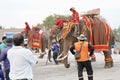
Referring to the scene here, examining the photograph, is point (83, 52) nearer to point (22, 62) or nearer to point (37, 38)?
point (22, 62)

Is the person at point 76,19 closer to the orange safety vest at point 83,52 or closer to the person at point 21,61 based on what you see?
the orange safety vest at point 83,52

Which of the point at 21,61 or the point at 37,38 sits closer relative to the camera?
the point at 21,61

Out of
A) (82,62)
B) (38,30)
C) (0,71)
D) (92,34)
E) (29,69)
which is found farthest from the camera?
(38,30)

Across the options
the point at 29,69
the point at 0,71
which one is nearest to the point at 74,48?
the point at 0,71

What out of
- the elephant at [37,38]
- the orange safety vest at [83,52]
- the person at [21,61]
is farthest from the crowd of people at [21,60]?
the elephant at [37,38]

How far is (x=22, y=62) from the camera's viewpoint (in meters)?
8.79

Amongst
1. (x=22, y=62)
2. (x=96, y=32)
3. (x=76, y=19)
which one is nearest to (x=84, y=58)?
(x=22, y=62)

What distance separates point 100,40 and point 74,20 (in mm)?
1441

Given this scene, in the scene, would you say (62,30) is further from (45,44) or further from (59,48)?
(45,44)

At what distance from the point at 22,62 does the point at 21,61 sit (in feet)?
0.09

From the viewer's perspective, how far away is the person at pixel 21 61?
8.73 meters

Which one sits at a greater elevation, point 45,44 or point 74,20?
point 74,20

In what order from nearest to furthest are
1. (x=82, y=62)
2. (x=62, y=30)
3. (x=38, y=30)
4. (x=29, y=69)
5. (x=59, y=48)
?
(x=29, y=69), (x=82, y=62), (x=62, y=30), (x=59, y=48), (x=38, y=30)

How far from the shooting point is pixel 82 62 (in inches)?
542
